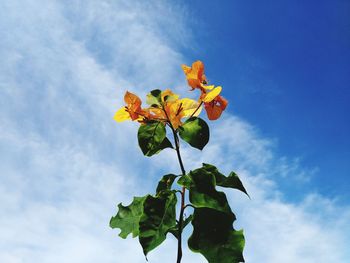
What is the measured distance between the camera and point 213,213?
2.02 meters

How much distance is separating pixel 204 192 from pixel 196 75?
2.24 feet

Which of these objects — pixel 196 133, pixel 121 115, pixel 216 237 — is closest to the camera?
pixel 216 237

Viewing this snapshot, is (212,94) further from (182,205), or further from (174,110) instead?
(182,205)

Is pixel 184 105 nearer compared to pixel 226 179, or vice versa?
pixel 226 179

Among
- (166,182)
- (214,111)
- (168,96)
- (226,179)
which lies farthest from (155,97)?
(226,179)

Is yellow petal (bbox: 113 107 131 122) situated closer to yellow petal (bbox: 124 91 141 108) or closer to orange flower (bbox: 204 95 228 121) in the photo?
yellow petal (bbox: 124 91 141 108)

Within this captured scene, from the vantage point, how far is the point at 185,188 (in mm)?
2111

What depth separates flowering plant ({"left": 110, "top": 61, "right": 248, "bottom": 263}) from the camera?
2.00 m

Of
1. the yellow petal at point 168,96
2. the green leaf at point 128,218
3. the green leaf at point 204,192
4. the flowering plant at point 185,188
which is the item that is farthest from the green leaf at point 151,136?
the green leaf at point 128,218

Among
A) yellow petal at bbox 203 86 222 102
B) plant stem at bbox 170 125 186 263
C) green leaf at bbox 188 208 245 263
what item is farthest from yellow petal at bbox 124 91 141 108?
green leaf at bbox 188 208 245 263

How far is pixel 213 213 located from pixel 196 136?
43cm

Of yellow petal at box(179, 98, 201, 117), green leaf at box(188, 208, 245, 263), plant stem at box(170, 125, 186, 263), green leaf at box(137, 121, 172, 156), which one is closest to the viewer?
green leaf at box(188, 208, 245, 263)

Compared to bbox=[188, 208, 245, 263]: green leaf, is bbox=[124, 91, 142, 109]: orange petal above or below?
above

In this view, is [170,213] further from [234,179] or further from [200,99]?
[200,99]
